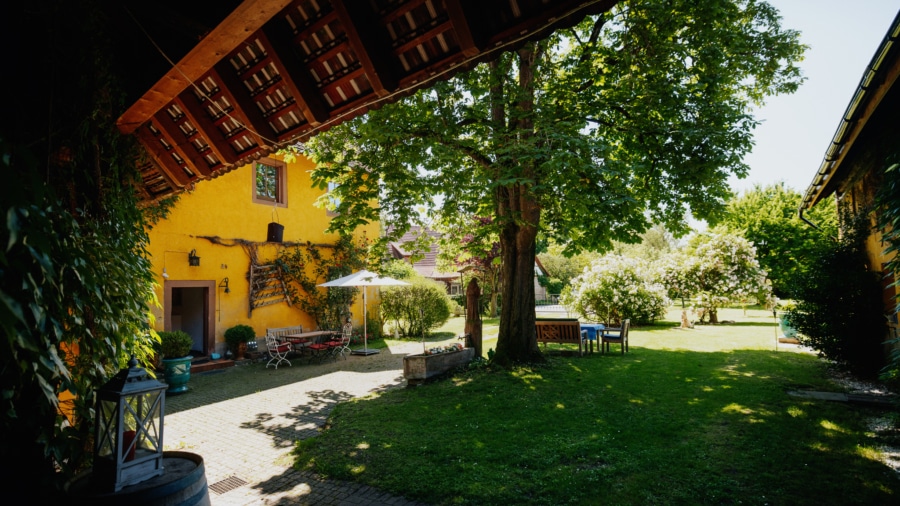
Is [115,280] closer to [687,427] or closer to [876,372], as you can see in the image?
[687,427]

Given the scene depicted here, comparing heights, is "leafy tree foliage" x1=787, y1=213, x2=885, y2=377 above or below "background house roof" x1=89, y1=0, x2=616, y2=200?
below

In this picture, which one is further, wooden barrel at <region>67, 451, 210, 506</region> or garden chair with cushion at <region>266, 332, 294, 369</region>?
garden chair with cushion at <region>266, 332, 294, 369</region>

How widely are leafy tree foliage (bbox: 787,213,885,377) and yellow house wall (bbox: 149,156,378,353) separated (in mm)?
12792

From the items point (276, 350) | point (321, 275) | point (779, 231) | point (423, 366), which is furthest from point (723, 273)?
point (276, 350)

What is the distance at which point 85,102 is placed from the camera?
318cm

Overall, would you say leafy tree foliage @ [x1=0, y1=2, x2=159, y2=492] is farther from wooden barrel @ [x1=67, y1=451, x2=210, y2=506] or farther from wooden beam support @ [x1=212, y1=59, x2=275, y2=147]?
wooden beam support @ [x1=212, y1=59, x2=275, y2=147]

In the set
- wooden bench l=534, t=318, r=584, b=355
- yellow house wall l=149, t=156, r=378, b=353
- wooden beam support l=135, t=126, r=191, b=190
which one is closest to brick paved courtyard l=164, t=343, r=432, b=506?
yellow house wall l=149, t=156, r=378, b=353

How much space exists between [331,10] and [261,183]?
1264cm

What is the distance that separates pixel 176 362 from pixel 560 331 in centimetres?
950

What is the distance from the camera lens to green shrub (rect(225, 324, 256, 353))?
12891mm

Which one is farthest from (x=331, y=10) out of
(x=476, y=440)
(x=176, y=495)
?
(x=476, y=440)

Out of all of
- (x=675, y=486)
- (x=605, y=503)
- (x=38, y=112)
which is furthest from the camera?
(x=675, y=486)

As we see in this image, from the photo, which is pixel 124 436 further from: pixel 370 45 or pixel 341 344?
pixel 341 344


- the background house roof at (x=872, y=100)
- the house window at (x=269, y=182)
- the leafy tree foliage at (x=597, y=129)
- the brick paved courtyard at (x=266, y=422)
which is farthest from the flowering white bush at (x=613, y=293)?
the house window at (x=269, y=182)
